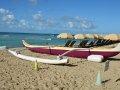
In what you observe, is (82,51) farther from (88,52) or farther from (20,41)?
(20,41)

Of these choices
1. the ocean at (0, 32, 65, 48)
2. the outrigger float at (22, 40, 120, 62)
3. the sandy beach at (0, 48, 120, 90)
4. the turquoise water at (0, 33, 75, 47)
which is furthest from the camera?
the turquoise water at (0, 33, 75, 47)

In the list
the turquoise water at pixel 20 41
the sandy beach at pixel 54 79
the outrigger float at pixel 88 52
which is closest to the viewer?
the sandy beach at pixel 54 79

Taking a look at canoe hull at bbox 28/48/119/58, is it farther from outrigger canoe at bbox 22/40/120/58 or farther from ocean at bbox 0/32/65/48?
ocean at bbox 0/32/65/48

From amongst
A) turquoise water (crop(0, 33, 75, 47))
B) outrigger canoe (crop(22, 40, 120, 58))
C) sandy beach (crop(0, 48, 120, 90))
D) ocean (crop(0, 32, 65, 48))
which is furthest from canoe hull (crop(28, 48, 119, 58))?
turquoise water (crop(0, 33, 75, 47))

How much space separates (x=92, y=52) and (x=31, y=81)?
7.25 meters

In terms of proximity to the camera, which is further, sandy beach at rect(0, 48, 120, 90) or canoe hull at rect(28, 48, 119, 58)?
canoe hull at rect(28, 48, 119, 58)

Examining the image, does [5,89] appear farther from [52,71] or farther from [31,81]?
[52,71]

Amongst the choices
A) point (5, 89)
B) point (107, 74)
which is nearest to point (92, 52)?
point (107, 74)

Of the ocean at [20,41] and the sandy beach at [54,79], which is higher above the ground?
the ocean at [20,41]

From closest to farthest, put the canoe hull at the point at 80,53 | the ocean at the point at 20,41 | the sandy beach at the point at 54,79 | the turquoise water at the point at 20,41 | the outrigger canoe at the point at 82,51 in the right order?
the sandy beach at the point at 54,79 < the outrigger canoe at the point at 82,51 < the canoe hull at the point at 80,53 < the ocean at the point at 20,41 < the turquoise water at the point at 20,41

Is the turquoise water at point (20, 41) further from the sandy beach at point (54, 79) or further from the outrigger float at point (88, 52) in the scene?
the sandy beach at point (54, 79)

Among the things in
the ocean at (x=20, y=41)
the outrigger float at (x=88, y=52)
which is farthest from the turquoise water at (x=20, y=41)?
the outrigger float at (x=88, y=52)

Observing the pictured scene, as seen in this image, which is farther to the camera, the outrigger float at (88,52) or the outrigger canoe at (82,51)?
the outrigger canoe at (82,51)

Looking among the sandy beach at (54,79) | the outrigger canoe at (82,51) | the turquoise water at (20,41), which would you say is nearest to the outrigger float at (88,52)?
the outrigger canoe at (82,51)
